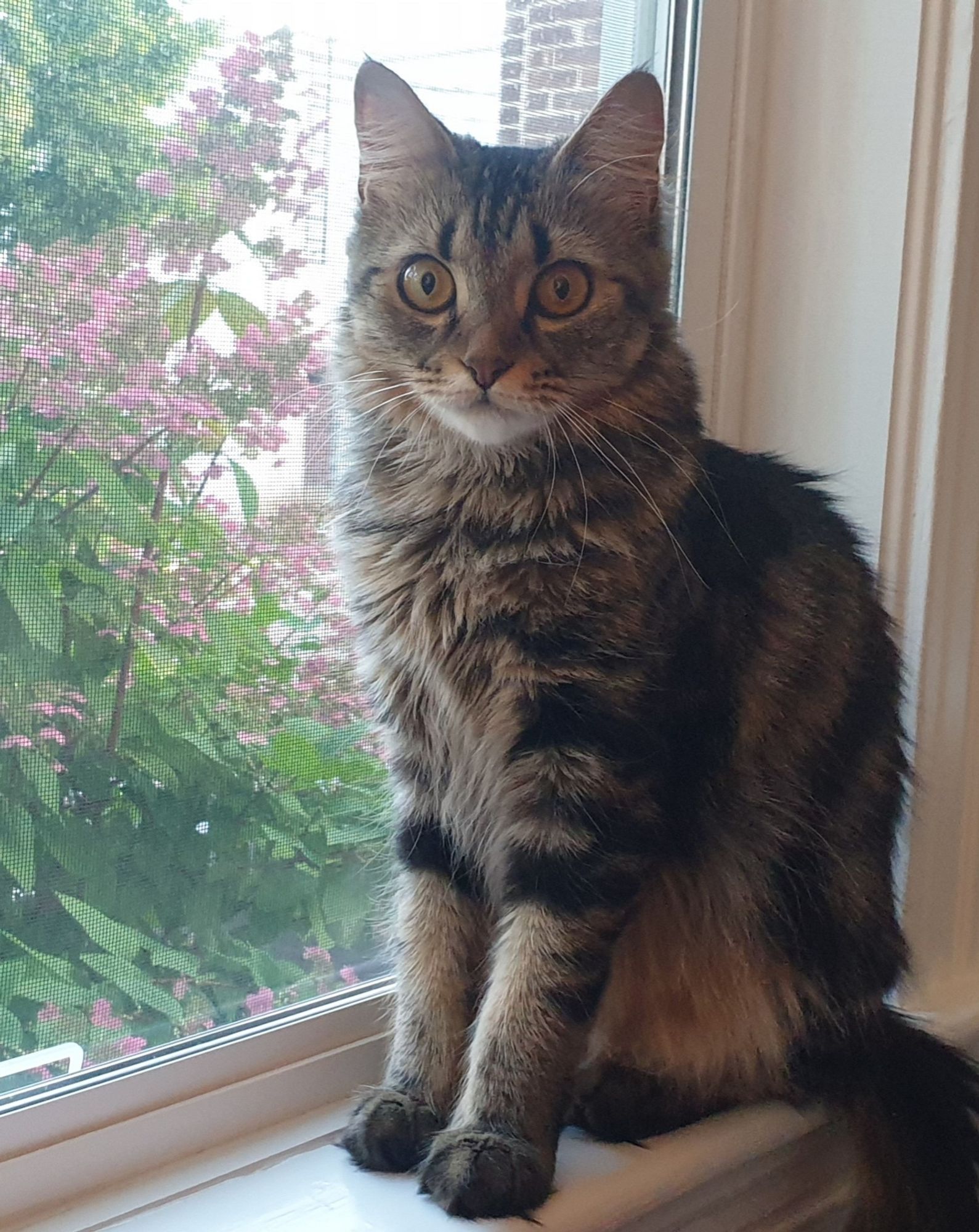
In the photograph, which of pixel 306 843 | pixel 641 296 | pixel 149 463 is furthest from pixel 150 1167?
pixel 641 296

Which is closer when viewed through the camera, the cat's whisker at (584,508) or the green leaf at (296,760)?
the cat's whisker at (584,508)

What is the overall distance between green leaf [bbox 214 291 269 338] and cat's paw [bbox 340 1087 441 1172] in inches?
29.1

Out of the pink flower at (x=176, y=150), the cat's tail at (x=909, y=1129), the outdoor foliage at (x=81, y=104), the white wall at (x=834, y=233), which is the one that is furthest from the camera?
the white wall at (x=834, y=233)

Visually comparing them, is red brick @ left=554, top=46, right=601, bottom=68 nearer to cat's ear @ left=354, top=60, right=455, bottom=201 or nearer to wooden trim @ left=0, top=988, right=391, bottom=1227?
cat's ear @ left=354, top=60, right=455, bottom=201

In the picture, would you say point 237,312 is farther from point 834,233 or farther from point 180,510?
point 834,233

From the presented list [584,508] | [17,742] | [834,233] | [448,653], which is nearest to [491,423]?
[584,508]

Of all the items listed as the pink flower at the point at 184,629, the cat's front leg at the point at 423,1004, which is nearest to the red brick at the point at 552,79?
the pink flower at the point at 184,629

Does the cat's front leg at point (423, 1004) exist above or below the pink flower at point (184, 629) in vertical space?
below

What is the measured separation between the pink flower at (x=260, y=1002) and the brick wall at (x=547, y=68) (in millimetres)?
987

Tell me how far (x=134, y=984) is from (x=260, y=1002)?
0.50 ft

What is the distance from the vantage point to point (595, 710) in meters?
1.02

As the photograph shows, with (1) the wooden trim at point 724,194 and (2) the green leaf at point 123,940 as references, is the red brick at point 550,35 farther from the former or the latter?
(2) the green leaf at point 123,940

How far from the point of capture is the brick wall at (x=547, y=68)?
Result: 133 cm

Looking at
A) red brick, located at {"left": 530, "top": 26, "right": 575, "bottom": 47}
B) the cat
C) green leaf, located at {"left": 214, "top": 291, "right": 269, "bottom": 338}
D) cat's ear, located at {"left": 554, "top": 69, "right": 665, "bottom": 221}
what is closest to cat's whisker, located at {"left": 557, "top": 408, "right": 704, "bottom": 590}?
the cat
